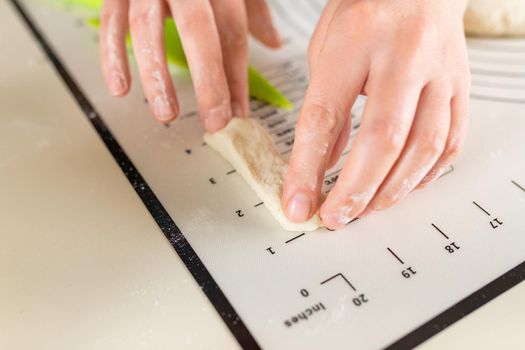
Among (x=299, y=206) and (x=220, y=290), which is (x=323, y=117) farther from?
(x=220, y=290)

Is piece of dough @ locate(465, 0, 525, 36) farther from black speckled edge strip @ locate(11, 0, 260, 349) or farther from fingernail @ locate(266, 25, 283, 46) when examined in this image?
black speckled edge strip @ locate(11, 0, 260, 349)

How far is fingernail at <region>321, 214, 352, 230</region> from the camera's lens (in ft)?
1.84

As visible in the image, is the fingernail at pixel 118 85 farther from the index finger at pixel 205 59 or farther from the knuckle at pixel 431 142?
the knuckle at pixel 431 142

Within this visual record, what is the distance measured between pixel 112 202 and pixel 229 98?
213mm

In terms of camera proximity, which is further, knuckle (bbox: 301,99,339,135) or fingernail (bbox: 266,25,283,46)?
fingernail (bbox: 266,25,283,46)

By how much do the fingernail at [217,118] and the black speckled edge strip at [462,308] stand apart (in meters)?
0.37

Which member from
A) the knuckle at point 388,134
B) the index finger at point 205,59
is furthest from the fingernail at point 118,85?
the knuckle at point 388,134

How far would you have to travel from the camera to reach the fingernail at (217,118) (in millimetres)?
707

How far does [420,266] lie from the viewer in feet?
1.82

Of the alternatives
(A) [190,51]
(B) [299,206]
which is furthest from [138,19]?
(B) [299,206]

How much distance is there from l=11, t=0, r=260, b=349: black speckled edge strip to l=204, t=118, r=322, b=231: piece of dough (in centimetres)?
11

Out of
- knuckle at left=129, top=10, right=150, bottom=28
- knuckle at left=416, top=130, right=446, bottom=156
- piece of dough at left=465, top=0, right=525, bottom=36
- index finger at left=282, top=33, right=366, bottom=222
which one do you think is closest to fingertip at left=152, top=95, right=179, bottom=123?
knuckle at left=129, top=10, right=150, bottom=28

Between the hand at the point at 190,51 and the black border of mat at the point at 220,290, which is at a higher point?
the hand at the point at 190,51

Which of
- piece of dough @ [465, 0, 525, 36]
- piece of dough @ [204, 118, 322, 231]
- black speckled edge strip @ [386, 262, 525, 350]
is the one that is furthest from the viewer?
piece of dough @ [465, 0, 525, 36]
